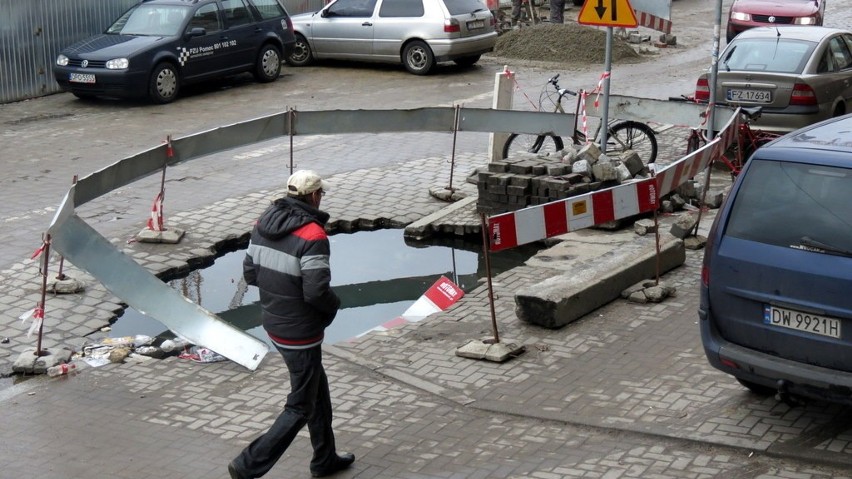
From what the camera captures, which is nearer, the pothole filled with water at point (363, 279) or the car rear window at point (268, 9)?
the pothole filled with water at point (363, 279)

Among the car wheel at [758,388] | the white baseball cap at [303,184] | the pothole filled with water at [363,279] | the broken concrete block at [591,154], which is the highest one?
the white baseball cap at [303,184]

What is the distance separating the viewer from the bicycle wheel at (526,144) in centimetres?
1429

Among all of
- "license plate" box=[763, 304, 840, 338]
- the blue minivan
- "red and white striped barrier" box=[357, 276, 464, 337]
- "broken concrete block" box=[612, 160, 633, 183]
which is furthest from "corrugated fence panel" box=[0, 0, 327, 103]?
"license plate" box=[763, 304, 840, 338]

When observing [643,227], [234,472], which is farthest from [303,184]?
[643,227]

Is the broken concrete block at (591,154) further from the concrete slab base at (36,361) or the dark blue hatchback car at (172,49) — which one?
the dark blue hatchback car at (172,49)

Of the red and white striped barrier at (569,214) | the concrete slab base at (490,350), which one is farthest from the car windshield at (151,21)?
the concrete slab base at (490,350)

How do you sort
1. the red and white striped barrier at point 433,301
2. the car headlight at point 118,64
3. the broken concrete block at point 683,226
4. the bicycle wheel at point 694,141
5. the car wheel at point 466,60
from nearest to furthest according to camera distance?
the red and white striped barrier at point 433,301 → the broken concrete block at point 683,226 → the bicycle wheel at point 694,141 → the car headlight at point 118,64 → the car wheel at point 466,60

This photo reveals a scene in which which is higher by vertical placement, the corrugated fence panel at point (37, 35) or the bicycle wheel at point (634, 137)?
the corrugated fence panel at point (37, 35)

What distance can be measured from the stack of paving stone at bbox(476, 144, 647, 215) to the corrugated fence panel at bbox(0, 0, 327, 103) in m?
11.4

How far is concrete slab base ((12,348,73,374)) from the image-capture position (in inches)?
331

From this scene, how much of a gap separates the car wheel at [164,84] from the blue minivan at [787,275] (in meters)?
14.0

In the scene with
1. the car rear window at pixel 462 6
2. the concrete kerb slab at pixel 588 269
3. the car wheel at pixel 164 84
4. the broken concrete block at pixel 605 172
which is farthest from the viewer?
the car rear window at pixel 462 6

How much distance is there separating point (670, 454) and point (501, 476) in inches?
40.0

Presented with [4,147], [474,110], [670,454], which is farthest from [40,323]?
[4,147]
